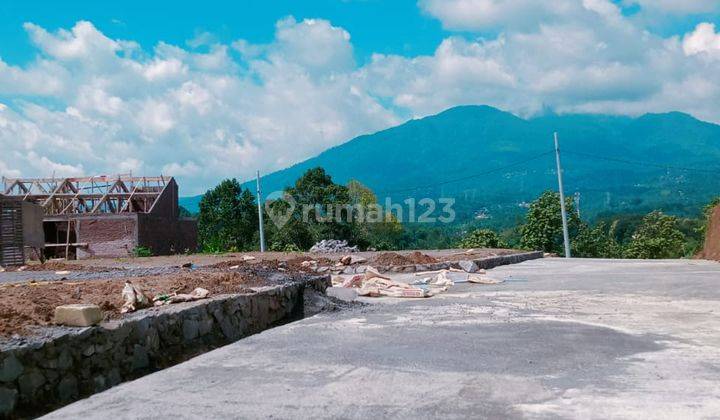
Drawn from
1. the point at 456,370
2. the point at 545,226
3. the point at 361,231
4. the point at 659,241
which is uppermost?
the point at 361,231

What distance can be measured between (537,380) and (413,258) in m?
15.1

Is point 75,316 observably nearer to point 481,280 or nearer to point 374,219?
point 481,280

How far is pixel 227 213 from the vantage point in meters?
49.0

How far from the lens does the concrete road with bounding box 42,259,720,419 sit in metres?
4.66

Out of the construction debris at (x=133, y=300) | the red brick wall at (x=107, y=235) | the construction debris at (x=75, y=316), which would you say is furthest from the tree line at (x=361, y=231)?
the construction debris at (x=75, y=316)

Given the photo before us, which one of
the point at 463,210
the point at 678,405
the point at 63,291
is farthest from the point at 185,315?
the point at 463,210

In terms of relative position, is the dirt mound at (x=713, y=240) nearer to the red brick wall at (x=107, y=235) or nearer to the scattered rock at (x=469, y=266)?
the scattered rock at (x=469, y=266)

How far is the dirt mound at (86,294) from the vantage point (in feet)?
18.1

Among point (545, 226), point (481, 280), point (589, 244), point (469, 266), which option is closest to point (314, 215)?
point (545, 226)

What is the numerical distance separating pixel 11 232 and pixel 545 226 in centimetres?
3121

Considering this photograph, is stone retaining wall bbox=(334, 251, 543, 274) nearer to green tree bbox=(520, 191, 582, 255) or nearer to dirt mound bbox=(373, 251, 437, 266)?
dirt mound bbox=(373, 251, 437, 266)

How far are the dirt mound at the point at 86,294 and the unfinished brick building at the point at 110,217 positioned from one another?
22.4 meters

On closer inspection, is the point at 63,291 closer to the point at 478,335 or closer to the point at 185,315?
the point at 185,315

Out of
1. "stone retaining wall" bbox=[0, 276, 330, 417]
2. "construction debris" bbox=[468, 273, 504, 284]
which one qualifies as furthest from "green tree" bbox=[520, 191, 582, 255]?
"stone retaining wall" bbox=[0, 276, 330, 417]
